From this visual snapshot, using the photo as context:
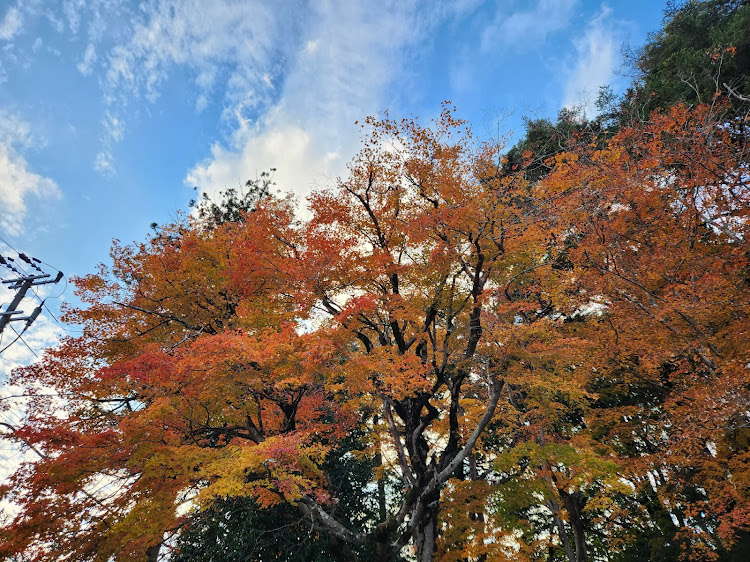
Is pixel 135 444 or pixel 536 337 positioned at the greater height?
pixel 536 337

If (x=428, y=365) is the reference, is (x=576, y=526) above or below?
below

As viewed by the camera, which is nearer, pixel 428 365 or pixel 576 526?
pixel 428 365

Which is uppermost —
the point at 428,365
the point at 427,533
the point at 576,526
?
the point at 428,365

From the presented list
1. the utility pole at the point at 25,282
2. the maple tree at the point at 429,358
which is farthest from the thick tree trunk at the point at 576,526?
the utility pole at the point at 25,282

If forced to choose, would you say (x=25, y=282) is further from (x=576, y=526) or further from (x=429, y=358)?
(x=576, y=526)

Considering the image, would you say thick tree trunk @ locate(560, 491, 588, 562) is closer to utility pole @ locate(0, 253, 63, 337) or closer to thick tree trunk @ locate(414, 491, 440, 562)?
thick tree trunk @ locate(414, 491, 440, 562)

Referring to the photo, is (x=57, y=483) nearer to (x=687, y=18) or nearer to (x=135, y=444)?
(x=135, y=444)

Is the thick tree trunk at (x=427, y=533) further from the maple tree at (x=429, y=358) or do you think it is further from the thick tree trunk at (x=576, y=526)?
the thick tree trunk at (x=576, y=526)

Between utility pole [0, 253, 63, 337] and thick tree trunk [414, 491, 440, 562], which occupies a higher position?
utility pole [0, 253, 63, 337]

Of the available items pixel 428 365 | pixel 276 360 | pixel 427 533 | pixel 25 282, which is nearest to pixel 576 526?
pixel 427 533

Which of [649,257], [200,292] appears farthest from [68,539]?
[649,257]

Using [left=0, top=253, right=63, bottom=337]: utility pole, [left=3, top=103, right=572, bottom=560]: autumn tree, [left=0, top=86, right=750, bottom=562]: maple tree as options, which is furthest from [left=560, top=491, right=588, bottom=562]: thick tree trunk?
[left=0, top=253, right=63, bottom=337]: utility pole

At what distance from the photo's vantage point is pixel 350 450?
13930 millimetres

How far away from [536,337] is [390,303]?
3.92 metres
